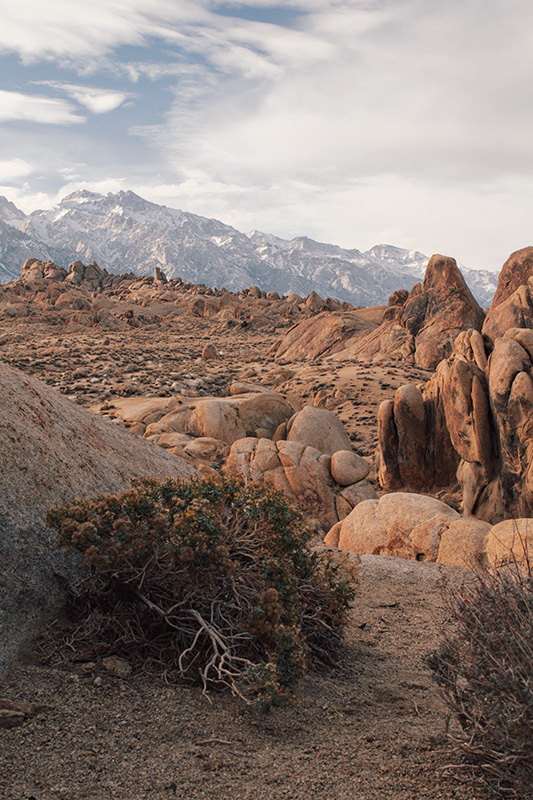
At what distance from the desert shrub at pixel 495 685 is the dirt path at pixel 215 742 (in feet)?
0.86

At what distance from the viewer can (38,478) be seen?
5957 millimetres

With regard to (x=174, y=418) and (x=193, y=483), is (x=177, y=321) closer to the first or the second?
(x=174, y=418)

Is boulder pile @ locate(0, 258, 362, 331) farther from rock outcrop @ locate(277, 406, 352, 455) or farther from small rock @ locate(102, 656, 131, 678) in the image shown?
small rock @ locate(102, 656, 131, 678)

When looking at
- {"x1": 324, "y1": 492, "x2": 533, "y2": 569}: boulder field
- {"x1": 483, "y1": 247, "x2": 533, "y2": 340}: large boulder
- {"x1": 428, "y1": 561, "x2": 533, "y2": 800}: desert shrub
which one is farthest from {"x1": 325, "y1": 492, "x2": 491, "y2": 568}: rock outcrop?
{"x1": 483, "y1": 247, "x2": 533, "y2": 340}: large boulder

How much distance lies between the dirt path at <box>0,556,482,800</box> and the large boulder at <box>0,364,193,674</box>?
62 cm

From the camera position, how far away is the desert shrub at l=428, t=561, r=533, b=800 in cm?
322

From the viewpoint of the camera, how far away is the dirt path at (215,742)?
11.8ft

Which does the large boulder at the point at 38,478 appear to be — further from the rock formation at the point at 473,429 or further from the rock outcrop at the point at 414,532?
the rock formation at the point at 473,429

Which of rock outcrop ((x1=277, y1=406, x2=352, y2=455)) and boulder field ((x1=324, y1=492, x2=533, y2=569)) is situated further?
rock outcrop ((x1=277, y1=406, x2=352, y2=455))

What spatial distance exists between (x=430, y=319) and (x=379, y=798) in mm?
34218

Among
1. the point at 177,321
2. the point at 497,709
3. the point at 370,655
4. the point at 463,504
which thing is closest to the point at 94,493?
the point at 370,655

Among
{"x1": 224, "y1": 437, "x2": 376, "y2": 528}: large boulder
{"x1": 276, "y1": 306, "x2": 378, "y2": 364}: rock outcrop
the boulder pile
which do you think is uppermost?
the boulder pile

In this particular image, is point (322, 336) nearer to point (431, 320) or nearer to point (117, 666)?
point (431, 320)

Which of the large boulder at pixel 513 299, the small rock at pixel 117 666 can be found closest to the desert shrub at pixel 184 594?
the small rock at pixel 117 666
